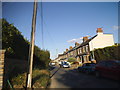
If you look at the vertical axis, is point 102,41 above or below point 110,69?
above

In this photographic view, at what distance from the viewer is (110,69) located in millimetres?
7625

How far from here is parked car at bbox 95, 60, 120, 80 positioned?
23.5ft

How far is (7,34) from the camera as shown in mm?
9336

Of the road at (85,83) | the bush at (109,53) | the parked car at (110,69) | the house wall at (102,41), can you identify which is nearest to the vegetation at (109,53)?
the bush at (109,53)

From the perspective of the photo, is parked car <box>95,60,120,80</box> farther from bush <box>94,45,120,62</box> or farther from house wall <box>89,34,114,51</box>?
house wall <box>89,34,114,51</box>

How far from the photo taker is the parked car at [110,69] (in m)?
7.17

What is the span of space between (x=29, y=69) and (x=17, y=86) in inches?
76.2

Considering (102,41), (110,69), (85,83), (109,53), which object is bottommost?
(85,83)

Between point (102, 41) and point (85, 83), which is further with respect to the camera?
point (102, 41)

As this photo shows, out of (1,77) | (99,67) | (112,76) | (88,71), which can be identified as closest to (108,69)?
(112,76)

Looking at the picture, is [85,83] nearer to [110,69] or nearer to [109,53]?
[110,69]

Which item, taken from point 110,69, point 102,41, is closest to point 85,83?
point 110,69

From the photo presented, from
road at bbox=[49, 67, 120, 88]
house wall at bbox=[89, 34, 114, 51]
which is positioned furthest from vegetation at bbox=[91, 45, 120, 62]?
road at bbox=[49, 67, 120, 88]

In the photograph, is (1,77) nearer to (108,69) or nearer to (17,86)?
(17,86)
